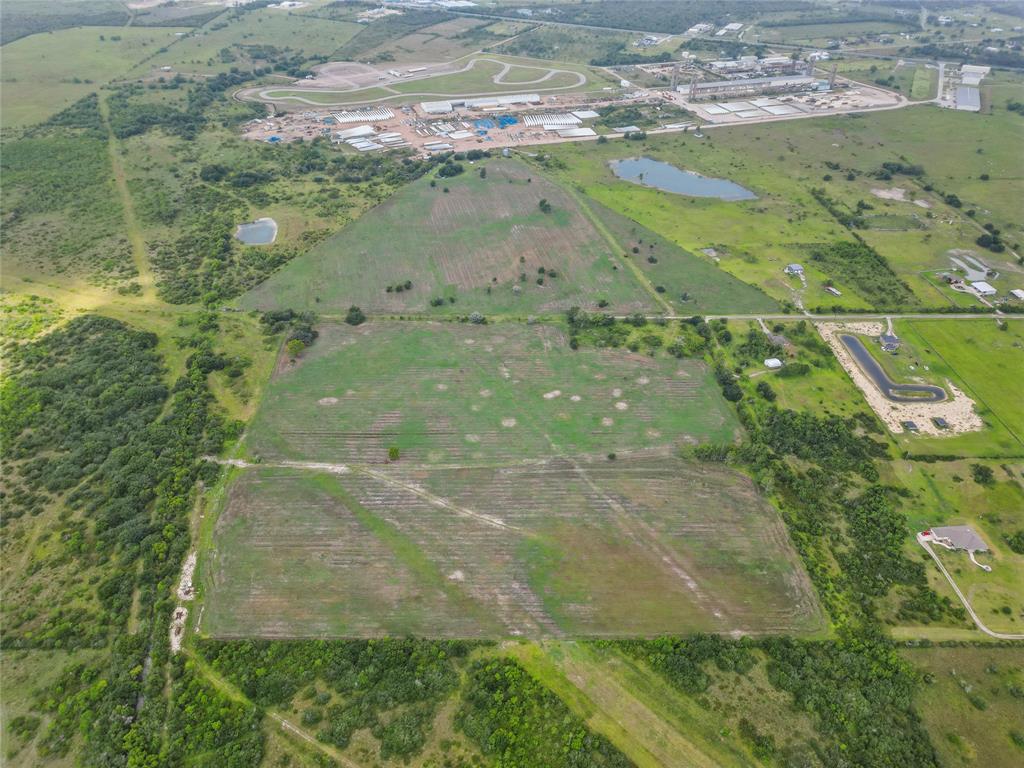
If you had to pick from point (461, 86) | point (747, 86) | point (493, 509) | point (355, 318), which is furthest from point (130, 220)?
point (747, 86)

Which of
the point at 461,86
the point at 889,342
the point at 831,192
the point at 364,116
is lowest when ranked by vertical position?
the point at 889,342

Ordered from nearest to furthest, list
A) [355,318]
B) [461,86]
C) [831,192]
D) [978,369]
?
1. [978,369]
2. [355,318]
3. [831,192]
4. [461,86]

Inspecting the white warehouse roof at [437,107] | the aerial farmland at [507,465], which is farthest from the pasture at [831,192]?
the white warehouse roof at [437,107]

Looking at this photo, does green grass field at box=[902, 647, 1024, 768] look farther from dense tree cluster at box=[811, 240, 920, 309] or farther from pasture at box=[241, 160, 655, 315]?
dense tree cluster at box=[811, 240, 920, 309]

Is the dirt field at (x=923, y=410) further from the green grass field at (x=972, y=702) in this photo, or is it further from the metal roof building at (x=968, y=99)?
the metal roof building at (x=968, y=99)

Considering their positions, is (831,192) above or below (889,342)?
above

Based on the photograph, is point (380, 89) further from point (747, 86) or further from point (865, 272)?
point (865, 272)

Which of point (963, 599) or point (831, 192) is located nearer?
point (963, 599)

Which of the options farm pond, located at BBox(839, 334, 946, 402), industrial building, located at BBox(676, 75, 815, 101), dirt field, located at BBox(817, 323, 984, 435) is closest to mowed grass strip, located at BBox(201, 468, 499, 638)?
dirt field, located at BBox(817, 323, 984, 435)
